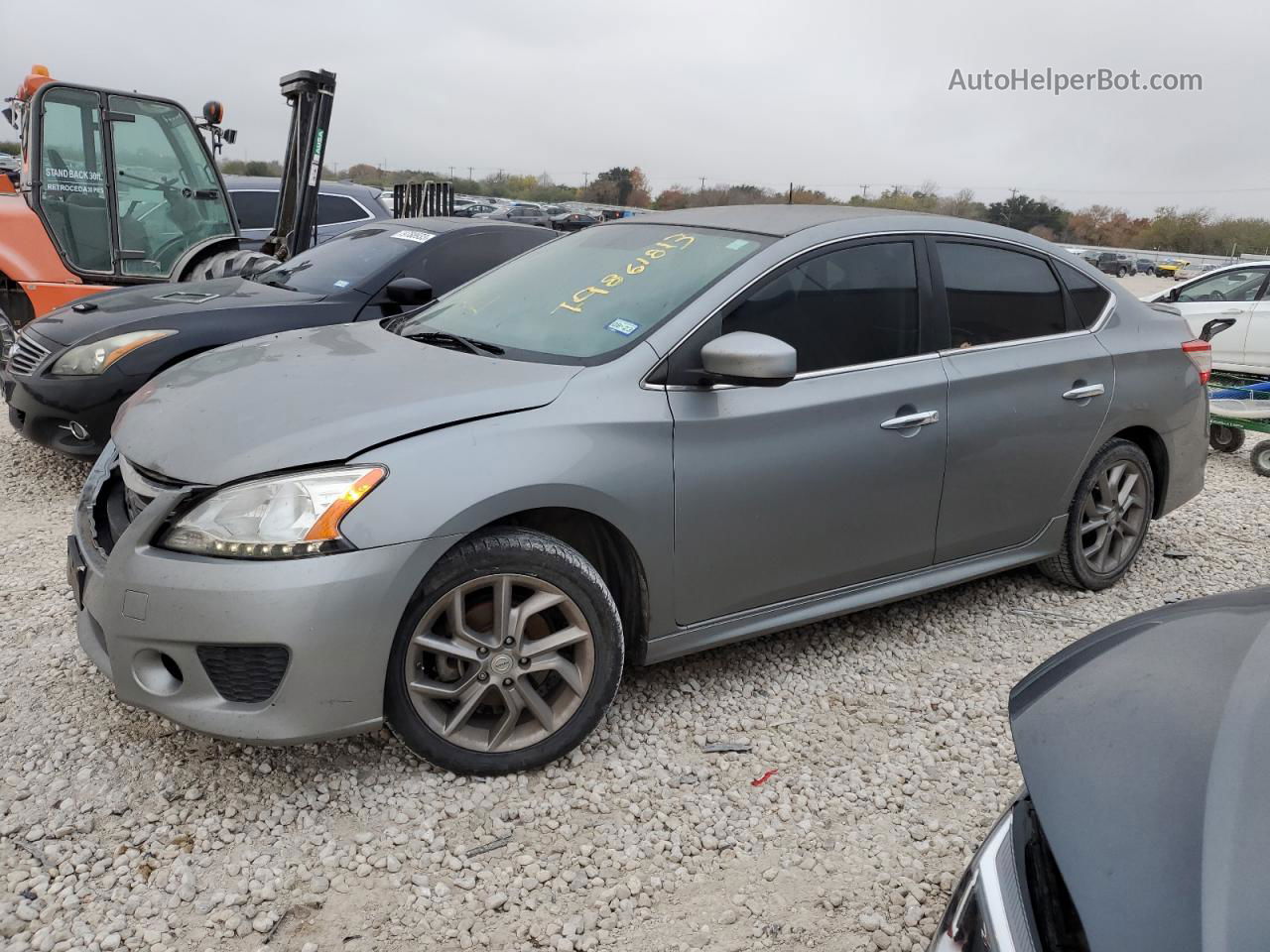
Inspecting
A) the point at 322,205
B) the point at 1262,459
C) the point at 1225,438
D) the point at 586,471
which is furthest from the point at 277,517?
the point at 322,205

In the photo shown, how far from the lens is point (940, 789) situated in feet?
10.0

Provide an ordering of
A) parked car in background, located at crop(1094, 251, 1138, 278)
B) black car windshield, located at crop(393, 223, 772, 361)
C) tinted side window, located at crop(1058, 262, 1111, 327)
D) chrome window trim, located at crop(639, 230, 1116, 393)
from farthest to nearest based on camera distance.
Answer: parked car in background, located at crop(1094, 251, 1138, 278) < tinted side window, located at crop(1058, 262, 1111, 327) < black car windshield, located at crop(393, 223, 772, 361) < chrome window trim, located at crop(639, 230, 1116, 393)

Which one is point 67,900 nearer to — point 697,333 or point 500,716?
point 500,716

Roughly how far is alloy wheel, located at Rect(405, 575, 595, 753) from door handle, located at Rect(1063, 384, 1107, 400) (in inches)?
88.8

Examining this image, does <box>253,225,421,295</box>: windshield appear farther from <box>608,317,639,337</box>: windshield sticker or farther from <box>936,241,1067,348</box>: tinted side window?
<box>936,241,1067,348</box>: tinted side window

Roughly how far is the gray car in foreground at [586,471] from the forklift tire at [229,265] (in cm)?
355

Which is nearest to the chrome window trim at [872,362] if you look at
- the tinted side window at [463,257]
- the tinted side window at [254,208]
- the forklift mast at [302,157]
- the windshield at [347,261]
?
the tinted side window at [463,257]

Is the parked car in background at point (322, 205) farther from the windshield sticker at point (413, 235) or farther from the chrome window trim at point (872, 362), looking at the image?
the chrome window trim at point (872, 362)

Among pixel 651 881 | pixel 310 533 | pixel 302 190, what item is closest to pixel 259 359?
pixel 310 533

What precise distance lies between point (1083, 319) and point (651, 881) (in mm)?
2941

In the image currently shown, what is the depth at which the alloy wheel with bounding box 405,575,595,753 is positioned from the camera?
278 centimetres

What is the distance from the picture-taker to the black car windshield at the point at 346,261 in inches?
228

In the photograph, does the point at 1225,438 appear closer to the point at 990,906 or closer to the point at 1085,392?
the point at 1085,392

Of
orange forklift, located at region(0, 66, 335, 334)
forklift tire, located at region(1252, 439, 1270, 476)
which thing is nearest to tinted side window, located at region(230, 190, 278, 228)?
orange forklift, located at region(0, 66, 335, 334)
